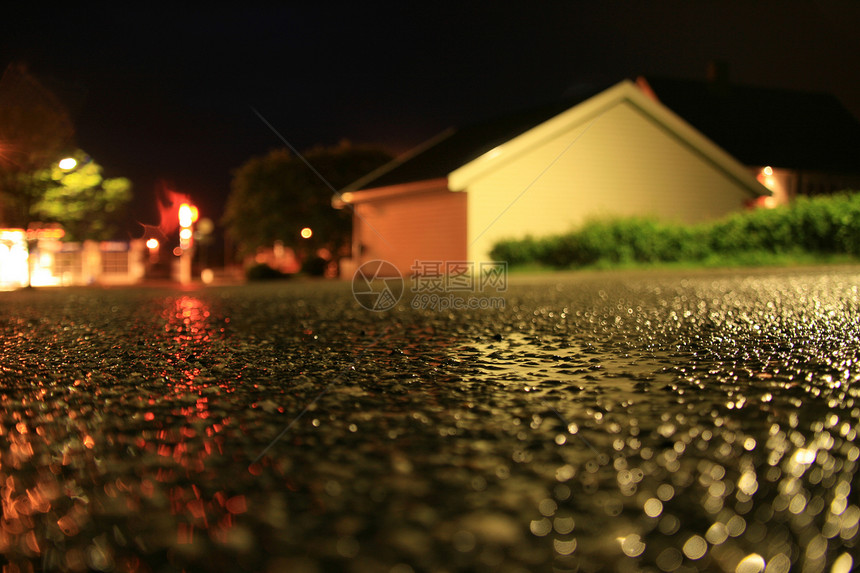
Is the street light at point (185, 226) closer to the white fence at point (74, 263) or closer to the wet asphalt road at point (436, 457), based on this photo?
the white fence at point (74, 263)

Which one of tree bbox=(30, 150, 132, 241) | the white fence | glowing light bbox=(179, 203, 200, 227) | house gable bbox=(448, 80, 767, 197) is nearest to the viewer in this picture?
house gable bbox=(448, 80, 767, 197)

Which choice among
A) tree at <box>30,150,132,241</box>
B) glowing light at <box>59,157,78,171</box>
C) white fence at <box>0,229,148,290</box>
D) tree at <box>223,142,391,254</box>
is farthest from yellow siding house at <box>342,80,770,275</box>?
white fence at <box>0,229,148,290</box>

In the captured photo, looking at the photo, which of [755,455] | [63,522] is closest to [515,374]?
[755,455]

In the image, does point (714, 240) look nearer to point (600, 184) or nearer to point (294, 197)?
point (600, 184)

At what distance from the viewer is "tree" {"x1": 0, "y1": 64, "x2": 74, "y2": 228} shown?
1978cm

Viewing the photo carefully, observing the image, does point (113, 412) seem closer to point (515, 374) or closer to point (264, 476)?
point (264, 476)

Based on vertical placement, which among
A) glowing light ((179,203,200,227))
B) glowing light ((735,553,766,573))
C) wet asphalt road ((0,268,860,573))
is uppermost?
glowing light ((179,203,200,227))

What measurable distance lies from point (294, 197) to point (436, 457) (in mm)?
35012

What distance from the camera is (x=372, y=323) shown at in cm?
727

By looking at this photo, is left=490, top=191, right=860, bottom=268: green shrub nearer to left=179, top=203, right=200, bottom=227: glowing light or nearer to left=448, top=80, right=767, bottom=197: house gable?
left=448, top=80, right=767, bottom=197: house gable

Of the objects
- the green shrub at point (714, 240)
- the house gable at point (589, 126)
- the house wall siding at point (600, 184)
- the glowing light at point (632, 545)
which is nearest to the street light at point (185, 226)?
the house gable at point (589, 126)

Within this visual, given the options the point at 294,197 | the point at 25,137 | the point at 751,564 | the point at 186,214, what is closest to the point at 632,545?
the point at 751,564

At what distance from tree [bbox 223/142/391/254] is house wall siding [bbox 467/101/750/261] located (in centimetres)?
1561

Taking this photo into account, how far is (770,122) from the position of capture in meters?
33.6
